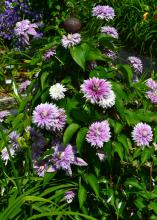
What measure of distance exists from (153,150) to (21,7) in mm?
3859

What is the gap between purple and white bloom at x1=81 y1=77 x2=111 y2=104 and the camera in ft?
8.70

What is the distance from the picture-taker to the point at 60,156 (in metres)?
2.80

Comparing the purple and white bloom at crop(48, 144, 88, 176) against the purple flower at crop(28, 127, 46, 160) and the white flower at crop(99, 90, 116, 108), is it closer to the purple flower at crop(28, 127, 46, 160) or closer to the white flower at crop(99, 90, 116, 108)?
the purple flower at crop(28, 127, 46, 160)

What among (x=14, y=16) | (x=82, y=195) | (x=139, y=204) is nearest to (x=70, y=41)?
(x=82, y=195)

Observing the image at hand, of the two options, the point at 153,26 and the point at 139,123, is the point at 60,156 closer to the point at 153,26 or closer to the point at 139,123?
the point at 139,123

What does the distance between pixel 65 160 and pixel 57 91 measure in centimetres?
37

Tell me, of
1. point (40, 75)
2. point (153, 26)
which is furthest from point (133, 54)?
point (40, 75)

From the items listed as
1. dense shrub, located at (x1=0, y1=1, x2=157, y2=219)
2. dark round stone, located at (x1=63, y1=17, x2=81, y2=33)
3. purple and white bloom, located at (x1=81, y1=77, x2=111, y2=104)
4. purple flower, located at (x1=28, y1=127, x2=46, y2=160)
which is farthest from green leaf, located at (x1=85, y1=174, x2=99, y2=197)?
dark round stone, located at (x1=63, y1=17, x2=81, y2=33)

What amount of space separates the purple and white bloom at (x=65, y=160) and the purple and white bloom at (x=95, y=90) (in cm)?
33

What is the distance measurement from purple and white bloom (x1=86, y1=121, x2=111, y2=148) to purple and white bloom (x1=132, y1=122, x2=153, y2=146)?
19 cm

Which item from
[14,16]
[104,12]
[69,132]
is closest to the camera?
[69,132]

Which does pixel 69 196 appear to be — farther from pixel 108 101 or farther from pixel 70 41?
pixel 70 41

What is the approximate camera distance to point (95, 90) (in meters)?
2.66

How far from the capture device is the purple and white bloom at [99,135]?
8.80 ft
